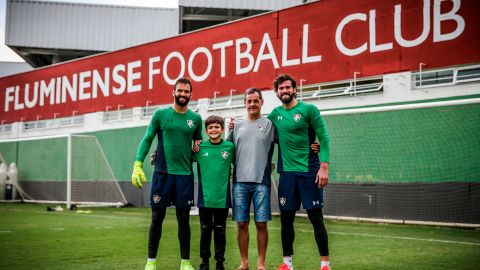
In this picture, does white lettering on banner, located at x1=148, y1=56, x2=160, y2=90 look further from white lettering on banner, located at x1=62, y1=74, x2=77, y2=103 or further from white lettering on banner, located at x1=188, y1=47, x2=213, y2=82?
white lettering on banner, located at x1=62, y1=74, x2=77, y2=103

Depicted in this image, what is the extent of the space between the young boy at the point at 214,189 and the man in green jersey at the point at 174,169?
0.53 feet

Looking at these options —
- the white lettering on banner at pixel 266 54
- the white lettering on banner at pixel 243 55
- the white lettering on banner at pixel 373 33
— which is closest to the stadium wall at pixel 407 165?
the white lettering on banner at pixel 373 33

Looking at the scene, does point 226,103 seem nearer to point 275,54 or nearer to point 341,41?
point 275,54

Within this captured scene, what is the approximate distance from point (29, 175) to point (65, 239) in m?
14.6

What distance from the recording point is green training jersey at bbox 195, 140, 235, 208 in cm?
539

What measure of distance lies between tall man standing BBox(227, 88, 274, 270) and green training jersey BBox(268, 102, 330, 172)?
0.19m

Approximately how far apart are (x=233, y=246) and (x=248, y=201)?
8.17ft

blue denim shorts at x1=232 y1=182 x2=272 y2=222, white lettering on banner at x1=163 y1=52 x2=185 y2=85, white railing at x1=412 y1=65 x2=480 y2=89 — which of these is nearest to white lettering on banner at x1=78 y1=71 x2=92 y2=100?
white lettering on banner at x1=163 y1=52 x2=185 y2=85

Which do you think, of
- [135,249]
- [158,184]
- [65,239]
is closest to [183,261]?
[158,184]

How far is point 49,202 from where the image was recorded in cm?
1997

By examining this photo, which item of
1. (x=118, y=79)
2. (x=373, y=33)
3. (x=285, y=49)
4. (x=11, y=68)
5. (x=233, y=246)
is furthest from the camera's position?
(x=11, y=68)

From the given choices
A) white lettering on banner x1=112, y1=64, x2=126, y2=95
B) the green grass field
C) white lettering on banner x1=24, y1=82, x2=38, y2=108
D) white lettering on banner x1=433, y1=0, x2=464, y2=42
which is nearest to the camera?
the green grass field

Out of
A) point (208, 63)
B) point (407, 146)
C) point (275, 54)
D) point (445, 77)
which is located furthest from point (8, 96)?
point (445, 77)

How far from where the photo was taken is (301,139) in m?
5.32
